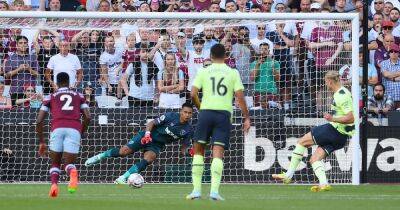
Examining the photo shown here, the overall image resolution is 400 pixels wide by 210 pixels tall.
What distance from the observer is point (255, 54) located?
22594mm

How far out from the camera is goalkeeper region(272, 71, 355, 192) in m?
18.9

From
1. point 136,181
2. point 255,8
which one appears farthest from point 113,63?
point 136,181

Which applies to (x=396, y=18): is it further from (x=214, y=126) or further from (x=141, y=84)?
(x=214, y=126)

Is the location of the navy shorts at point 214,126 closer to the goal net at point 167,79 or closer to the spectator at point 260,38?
the goal net at point 167,79

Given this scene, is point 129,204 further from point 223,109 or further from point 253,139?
point 253,139

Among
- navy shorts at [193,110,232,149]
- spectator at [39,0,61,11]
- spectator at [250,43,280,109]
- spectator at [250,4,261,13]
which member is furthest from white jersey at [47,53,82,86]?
navy shorts at [193,110,232,149]

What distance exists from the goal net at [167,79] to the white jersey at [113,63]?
0.08 feet

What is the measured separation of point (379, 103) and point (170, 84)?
165 inches

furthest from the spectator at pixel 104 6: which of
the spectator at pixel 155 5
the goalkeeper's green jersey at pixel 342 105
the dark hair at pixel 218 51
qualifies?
the dark hair at pixel 218 51

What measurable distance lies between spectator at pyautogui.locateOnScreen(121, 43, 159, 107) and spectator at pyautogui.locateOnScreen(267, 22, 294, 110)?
93.2 inches

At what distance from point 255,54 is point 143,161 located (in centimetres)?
341

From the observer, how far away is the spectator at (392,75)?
23.5m

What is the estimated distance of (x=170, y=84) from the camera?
73.2 feet

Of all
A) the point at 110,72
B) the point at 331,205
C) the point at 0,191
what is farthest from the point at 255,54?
the point at 331,205
